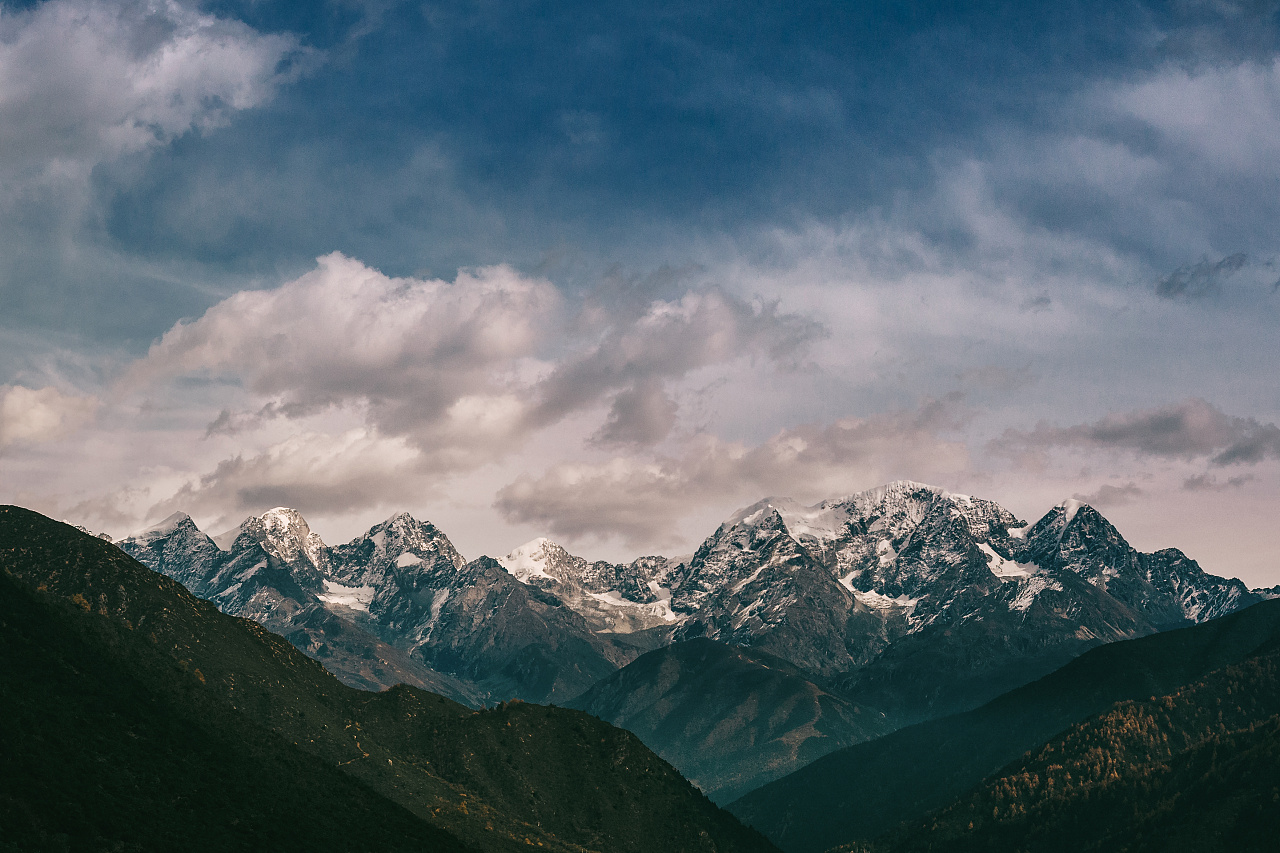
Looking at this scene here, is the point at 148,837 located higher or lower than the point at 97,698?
lower

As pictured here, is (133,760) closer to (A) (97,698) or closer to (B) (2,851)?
(A) (97,698)

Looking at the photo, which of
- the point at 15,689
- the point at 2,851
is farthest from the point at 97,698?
the point at 2,851

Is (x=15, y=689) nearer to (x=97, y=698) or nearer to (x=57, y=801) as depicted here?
(x=97, y=698)

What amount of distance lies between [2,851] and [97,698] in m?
64.8

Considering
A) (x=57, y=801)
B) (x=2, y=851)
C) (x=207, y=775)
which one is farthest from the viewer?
(x=207, y=775)

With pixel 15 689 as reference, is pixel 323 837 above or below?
below

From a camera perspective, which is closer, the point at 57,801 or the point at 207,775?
the point at 57,801

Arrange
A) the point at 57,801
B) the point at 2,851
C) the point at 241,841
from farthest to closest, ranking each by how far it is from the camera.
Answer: the point at 241,841
the point at 57,801
the point at 2,851

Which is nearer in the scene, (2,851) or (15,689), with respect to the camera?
(2,851)

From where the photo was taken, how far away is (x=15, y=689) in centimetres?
18012

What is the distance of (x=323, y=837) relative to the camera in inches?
7810

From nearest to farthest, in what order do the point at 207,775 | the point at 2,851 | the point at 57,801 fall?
1. the point at 2,851
2. the point at 57,801
3. the point at 207,775

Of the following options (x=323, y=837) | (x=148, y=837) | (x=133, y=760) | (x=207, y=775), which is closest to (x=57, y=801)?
(x=148, y=837)

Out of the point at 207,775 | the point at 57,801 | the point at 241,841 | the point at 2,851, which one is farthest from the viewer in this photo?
the point at 207,775
